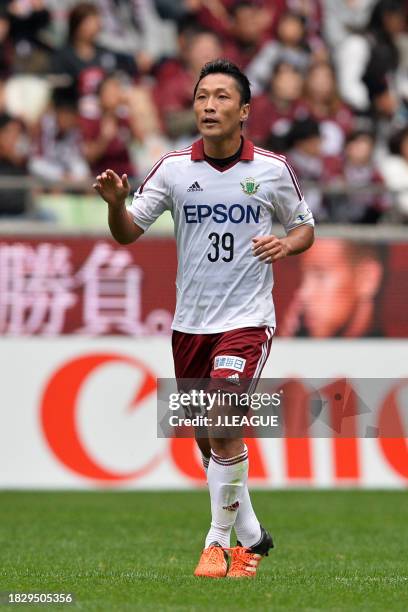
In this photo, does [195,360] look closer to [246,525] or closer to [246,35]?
[246,525]

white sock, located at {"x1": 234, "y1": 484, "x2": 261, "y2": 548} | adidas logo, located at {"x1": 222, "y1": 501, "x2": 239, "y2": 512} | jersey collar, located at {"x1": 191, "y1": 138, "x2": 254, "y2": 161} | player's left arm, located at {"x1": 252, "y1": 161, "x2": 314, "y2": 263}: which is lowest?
white sock, located at {"x1": 234, "y1": 484, "x2": 261, "y2": 548}

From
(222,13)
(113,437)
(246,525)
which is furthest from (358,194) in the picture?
(246,525)

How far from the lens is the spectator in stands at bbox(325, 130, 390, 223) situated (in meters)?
14.9

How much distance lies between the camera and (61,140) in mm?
15328

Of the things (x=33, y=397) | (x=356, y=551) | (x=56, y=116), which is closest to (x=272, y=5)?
(x=56, y=116)

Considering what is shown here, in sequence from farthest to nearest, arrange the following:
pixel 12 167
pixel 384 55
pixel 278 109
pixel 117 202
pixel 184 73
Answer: pixel 384 55 < pixel 184 73 < pixel 278 109 < pixel 12 167 < pixel 117 202

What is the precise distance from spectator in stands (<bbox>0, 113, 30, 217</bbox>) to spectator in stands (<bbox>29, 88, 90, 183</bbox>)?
431 mm

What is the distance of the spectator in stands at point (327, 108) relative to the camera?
16.2 m

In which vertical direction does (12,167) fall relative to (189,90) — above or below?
below

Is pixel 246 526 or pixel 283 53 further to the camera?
pixel 283 53

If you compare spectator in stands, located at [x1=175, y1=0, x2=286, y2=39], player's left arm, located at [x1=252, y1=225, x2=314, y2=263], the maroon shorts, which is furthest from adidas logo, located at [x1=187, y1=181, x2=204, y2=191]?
spectator in stands, located at [x1=175, y1=0, x2=286, y2=39]

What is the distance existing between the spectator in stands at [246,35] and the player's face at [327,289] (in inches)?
124

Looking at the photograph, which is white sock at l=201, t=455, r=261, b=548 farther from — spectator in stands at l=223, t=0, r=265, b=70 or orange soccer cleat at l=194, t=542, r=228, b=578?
spectator in stands at l=223, t=0, r=265, b=70

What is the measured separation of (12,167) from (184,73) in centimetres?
292
